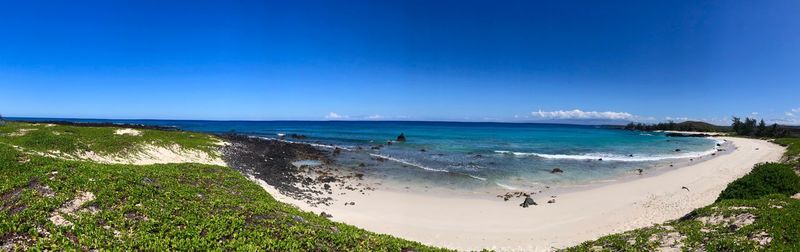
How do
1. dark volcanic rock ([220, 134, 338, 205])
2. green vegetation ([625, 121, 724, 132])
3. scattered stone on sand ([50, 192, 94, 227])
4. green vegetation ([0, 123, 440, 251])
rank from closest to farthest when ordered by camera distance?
green vegetation ([0, 123, 440, 251])
scattered stone on sand ([50, 192, 94, 227])
dark volcanic rock ([220, 134, 338, 205])
green vegetation ([625, 121, 724, 132])

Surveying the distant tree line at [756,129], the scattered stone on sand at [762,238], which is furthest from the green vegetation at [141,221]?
the distant tree line at [756,129]

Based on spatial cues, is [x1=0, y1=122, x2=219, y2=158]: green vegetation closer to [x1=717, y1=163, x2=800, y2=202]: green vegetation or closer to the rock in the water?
the rock in the water

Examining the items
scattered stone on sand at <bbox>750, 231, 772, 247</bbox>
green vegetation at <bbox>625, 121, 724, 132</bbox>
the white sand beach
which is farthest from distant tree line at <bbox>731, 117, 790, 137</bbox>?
scattered stone on sand at <bbox>750, 231, 772, 247</bbox>

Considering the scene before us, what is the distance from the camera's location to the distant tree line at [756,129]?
100000mm

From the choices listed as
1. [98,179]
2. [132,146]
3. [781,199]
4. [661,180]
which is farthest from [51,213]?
[661,180]

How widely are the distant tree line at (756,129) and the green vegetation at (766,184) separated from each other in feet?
376

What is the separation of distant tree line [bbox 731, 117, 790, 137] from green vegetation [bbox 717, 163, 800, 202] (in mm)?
114707

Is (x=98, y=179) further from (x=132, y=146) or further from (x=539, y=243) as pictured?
(x=132, y=146)

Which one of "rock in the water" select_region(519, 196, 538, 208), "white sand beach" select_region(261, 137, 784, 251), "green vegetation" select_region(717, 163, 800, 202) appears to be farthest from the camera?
"rock in the water" select_region(519, 196, 538, 208)

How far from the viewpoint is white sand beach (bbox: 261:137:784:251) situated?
16.3 metres

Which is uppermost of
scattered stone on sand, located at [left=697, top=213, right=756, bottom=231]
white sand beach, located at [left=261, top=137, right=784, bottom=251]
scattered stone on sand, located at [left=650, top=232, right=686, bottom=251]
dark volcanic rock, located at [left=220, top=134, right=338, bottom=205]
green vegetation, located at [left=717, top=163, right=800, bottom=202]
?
green vegetation, located at [left=717, top=163, right=800, bottom=202]

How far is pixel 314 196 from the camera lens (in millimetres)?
23750

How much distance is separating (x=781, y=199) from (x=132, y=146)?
124ft

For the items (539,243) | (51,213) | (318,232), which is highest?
(51,213)
